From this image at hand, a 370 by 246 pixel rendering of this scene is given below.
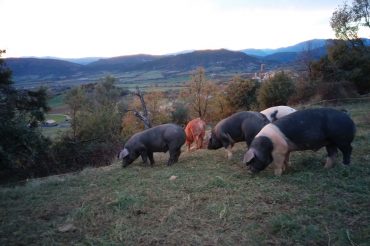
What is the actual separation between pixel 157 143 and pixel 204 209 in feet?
19.8

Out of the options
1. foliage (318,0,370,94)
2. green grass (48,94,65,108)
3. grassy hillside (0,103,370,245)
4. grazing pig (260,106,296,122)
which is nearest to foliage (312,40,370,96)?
foliage (318,0,370,94)

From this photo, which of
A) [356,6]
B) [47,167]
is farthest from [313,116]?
[356,6]

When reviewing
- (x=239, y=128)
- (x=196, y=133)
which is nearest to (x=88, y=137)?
(x=196, y=133)

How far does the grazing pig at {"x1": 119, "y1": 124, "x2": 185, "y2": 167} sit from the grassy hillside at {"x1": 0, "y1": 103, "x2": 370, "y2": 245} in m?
2.26

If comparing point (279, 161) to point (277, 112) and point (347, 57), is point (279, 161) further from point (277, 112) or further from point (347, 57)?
point (347, 57)

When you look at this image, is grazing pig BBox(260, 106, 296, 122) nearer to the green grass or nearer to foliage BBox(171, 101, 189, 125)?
foliage BBox(171, 101, 189, 125)

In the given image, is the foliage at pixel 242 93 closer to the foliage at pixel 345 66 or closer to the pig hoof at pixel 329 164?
the foliage at pixel 345 66

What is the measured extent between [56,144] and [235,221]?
1141 inches

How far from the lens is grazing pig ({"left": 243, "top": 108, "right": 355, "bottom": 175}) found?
8773mm

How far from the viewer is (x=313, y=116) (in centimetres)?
902

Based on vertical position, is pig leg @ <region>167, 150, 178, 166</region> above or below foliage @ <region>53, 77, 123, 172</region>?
above

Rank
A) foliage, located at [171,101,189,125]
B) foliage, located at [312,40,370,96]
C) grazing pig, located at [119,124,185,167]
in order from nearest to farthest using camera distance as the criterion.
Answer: grazing pig, located at [119,124,185,167], foliage, located at [312,40,370,96], foliage, located at [171,101,189,125]

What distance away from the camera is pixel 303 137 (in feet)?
29.3

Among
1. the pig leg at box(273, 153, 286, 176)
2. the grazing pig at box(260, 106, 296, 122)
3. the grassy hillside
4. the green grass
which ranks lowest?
the green grass
